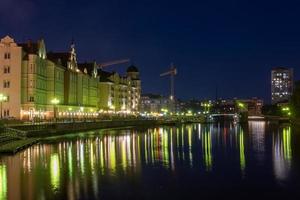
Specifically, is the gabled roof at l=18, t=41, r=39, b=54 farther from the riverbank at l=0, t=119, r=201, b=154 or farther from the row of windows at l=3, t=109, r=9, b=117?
the riverbank at l=0, t=119, r=201, b=154

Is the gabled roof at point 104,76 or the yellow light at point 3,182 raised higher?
the gabled roof at point 104,76

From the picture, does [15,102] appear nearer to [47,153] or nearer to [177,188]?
[47,153]

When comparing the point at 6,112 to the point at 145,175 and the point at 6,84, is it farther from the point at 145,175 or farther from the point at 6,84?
the point at 145,175

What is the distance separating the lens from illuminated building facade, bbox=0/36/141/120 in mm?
97125

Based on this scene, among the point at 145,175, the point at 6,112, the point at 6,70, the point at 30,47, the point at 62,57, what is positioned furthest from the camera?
the point at 62,57

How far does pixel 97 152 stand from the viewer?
59.0 meters

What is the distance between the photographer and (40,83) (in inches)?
4129

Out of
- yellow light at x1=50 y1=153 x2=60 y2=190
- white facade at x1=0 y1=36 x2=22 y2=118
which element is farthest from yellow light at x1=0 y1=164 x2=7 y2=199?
white facade at x1=0 y1=36 x2=22 y2=118

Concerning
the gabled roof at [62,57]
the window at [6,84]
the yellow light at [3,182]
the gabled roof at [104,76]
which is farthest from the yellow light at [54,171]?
the gabled roof at [104,76]

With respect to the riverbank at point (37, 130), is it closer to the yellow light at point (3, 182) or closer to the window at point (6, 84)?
the yellow light at point (3, 182)

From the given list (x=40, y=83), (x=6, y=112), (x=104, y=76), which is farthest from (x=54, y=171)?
(x=104, y=76)

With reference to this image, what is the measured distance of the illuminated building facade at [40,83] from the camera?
97125 millimetres

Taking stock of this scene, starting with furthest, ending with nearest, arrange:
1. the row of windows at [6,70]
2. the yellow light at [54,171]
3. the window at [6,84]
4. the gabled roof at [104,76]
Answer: the gabled roof at [104,76] < the row of windows at [6,70] < the window at [6,84] < the yellow light at [54,171]

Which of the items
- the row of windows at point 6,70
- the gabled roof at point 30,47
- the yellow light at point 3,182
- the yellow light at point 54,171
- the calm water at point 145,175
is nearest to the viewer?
the yellow light at point 3,182
